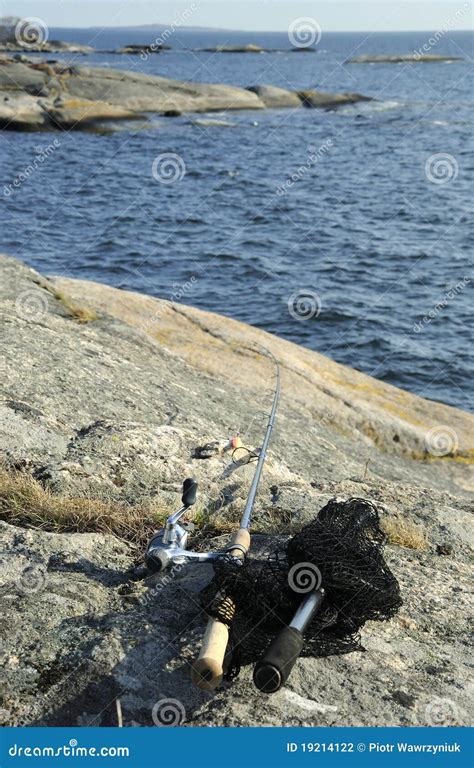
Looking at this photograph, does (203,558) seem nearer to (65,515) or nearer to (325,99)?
(65,515)

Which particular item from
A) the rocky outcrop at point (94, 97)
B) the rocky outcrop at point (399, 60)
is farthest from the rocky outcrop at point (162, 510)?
the rocky outcrop at point (399, 60)

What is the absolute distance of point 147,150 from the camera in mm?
39094

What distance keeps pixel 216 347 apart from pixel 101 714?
8.20m

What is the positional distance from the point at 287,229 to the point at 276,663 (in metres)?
24.0

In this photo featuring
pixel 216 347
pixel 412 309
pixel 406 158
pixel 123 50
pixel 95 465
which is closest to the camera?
pixel 95 465

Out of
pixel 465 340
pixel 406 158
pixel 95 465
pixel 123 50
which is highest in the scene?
pixel 123 50

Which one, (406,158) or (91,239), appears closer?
(91,239)

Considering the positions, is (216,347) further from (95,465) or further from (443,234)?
(443,234)

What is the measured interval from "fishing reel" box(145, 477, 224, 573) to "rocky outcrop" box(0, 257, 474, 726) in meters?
0.29

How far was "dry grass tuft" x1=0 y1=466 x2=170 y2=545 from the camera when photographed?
5.03 m

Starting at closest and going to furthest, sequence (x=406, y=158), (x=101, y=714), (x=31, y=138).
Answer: (x=101, y=714)
(x=406, y=158)
(x=31, y=138)

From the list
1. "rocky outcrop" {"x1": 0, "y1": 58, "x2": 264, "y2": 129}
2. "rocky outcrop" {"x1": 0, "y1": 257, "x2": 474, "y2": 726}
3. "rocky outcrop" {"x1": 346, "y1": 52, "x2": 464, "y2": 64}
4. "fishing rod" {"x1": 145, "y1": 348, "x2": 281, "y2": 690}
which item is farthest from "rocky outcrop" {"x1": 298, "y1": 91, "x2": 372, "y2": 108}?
"rocky outcrop" {"x1": 346, "y1": 52, "x2": 464, "y2": 64}

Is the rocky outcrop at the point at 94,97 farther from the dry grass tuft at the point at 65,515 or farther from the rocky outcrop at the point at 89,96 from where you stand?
the dry grass tuft at the point at 65,515


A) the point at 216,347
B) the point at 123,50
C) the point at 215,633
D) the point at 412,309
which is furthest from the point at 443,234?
the point at 123,50
